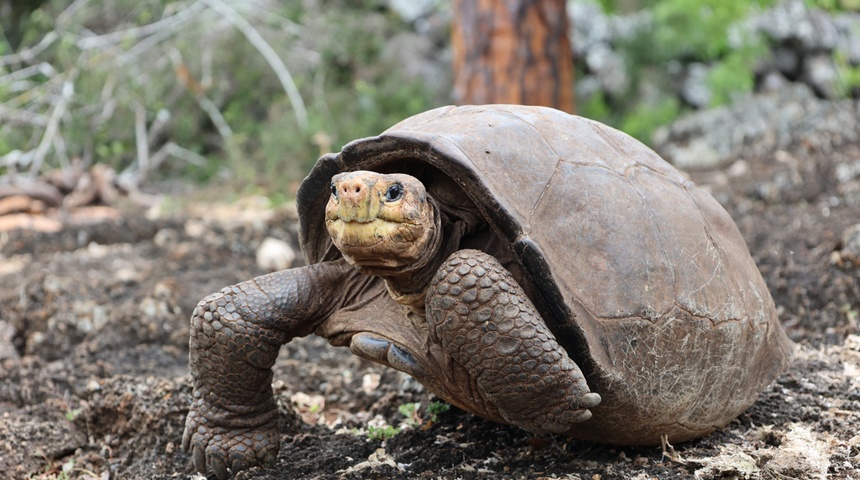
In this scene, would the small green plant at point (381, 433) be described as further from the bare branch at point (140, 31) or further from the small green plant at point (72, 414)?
the bare branch at point (140, 31)

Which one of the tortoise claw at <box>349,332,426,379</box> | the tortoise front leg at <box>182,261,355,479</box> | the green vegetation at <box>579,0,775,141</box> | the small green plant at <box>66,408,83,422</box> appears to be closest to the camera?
the tortoise claw at <box>349,332,426,379</box>

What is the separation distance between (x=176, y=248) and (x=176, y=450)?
3.24 meters

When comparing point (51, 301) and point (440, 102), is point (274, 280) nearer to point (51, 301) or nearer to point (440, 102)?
point (51, 301)

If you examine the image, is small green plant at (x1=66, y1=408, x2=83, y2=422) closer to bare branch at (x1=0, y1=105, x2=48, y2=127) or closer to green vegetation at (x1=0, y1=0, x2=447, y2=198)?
green vegetation at (x1=0, y1=0, x2=447, y2=198)

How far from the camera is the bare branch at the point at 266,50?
8617 millimetres

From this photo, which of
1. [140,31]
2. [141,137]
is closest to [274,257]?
[141,137]

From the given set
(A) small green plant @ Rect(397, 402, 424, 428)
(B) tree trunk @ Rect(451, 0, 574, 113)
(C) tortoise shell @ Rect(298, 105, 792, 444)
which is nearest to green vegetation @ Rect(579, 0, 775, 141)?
(B) tree trunk @ Rect(451, 0, 574, 113)

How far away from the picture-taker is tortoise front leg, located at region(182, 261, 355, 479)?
2.50 metres

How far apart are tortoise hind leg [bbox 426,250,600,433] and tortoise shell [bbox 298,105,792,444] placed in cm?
12

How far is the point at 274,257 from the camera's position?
5.52 metres

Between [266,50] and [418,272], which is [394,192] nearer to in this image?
[418,272]

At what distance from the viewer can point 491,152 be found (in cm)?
234

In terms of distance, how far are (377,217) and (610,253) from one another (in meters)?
0.72

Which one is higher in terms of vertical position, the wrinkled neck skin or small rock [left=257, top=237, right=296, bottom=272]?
the wrinkled neck skin
